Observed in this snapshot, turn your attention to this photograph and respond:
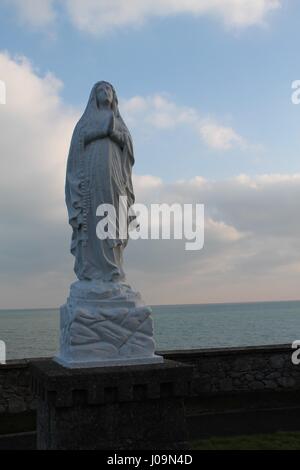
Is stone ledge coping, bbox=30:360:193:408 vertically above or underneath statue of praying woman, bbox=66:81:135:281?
underneath

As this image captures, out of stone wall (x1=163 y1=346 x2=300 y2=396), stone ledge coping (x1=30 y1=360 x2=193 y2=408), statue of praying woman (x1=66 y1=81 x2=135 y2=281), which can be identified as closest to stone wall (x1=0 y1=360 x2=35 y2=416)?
stone wall (x1=163 y1=346 x2=300 y2=396)

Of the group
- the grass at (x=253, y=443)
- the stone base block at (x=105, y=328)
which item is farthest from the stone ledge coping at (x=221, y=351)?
the stone base block at (x=105, y=328)

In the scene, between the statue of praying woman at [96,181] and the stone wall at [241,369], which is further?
the stone wall at [241,369]

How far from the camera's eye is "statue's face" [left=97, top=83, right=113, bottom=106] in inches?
252

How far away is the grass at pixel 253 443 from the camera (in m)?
7.30

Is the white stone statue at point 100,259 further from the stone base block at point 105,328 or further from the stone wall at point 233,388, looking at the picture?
the stone wall at point 233,388

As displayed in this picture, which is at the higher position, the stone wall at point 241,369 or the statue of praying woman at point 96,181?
the statue of praying woman at point 96,181

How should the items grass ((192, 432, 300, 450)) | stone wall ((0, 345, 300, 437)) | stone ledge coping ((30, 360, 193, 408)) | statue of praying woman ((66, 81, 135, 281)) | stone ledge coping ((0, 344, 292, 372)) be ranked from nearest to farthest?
1. stone ledge coping ((30, 360, 193, 408))
2. statue of praying woman ((66, 81, 135, 281))
3. grass ((192, 432, 300, 450))
4. stone wall ((0, 345, 300, 437))
5. stone ledge coping ((0, 344, 292, 372))

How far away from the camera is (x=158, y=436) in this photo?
17.9 feet

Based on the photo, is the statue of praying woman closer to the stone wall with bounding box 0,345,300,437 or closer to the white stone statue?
the white stone statue

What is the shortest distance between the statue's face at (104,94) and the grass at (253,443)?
184 inches

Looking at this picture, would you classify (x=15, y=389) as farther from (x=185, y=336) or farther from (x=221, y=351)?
(x=185, y=336)

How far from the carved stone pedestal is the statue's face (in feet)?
10.2
